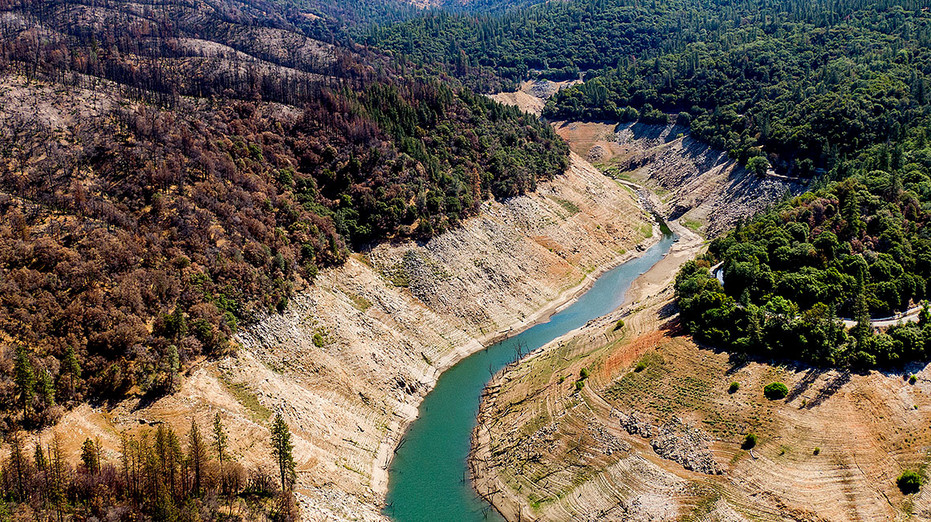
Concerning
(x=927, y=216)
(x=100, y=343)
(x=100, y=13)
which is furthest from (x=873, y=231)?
(x=100, y=13)

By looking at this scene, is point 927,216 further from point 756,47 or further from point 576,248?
point 756,47

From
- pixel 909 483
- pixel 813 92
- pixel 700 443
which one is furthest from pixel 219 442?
pixel 813 92

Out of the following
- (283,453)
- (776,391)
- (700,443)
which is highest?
(283,453)

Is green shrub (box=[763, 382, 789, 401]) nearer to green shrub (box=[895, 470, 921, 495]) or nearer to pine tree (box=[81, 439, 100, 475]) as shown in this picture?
green shrub (box=[895, 470, 921, 495])

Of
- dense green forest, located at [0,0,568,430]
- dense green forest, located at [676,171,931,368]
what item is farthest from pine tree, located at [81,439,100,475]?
dense green forest, located at [676,171,931,368]

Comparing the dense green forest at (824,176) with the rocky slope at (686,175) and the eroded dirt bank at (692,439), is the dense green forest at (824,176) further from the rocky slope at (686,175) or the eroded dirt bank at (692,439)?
the eroded dirt bank at (692,439)

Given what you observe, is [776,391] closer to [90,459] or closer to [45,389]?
[90,459]
